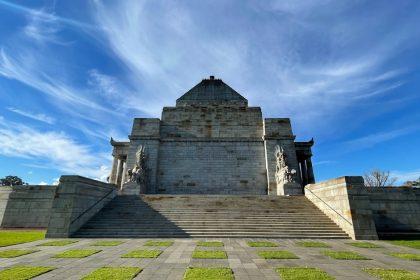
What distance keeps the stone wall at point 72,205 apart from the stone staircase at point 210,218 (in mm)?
583

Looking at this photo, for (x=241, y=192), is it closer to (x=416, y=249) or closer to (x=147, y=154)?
(x=147, y=154)

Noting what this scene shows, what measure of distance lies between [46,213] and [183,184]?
1303cm

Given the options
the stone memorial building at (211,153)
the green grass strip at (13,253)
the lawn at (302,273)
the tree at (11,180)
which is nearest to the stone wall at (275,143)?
the stone memorial building at (211,153)

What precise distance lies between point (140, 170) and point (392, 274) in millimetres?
22329

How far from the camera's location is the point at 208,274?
5996 millimetres

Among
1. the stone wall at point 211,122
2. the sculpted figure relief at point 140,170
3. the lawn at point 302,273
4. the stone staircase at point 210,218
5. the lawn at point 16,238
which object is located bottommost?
the lawn at point 302,273

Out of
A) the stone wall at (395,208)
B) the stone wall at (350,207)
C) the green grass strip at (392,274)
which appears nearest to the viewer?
the green grass strip at (392,274)

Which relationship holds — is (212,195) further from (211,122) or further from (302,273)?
(302,273)

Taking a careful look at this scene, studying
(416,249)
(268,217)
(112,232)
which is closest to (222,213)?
(268,217)

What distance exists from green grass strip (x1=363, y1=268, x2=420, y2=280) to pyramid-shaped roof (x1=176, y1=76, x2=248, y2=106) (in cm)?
2898

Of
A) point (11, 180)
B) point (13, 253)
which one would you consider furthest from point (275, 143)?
point (11, 180)

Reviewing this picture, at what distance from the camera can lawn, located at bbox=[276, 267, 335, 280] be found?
5.79 m

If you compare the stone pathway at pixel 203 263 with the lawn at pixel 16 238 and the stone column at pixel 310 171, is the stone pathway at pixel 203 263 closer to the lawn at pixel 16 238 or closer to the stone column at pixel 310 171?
the lawn at pixel 16 238

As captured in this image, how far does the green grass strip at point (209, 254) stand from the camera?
317 inches
